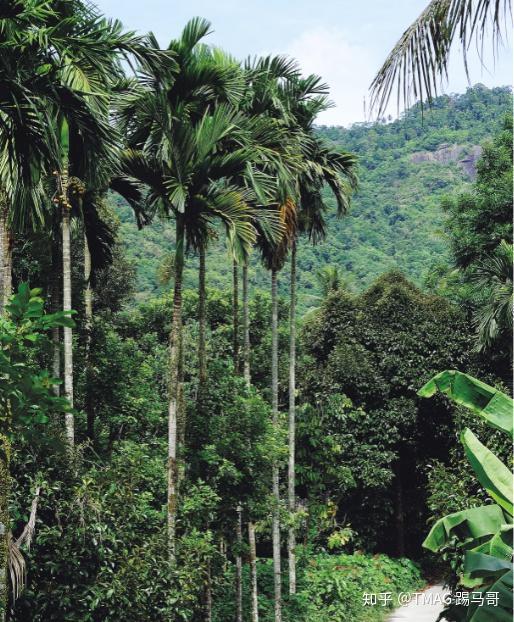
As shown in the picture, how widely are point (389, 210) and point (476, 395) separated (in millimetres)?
58013

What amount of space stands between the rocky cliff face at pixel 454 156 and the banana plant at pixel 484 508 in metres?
73.2

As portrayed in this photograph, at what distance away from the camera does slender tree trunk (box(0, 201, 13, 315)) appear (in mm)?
7957

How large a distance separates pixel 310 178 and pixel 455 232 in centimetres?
925

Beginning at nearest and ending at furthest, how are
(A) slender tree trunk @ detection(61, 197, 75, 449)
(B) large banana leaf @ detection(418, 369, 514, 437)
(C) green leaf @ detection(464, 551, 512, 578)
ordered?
(C) green leaf @ detection(464, 551, 512, 578) → (B) large banana leaf @ detection(418, 369, 514, 437) → (A) slender tree trunk @ detection(61, 197, 75, 449)

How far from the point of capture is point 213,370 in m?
16.0

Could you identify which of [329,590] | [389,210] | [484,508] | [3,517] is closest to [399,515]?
[329,590]

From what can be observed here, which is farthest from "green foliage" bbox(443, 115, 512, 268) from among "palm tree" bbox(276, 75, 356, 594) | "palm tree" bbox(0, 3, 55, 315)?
"palm tree" bbox(0, 3, 55, 315)

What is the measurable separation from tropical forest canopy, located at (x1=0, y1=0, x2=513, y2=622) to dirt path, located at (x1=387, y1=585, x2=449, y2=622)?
1.47 feet

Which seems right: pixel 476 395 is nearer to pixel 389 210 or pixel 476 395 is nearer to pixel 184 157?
pixel 184 157

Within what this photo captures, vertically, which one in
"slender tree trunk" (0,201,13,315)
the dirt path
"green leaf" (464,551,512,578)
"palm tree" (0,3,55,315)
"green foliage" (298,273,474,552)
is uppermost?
"palm tree" (0,3,55,315)

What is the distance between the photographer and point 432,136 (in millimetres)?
86688

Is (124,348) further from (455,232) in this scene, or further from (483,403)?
(455,232)

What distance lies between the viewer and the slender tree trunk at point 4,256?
26.1 feet

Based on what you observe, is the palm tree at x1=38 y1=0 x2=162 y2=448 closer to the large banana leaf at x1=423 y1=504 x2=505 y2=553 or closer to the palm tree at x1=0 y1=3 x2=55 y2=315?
the palm tree at x1=0 y1=3 x2=55 y2=315
